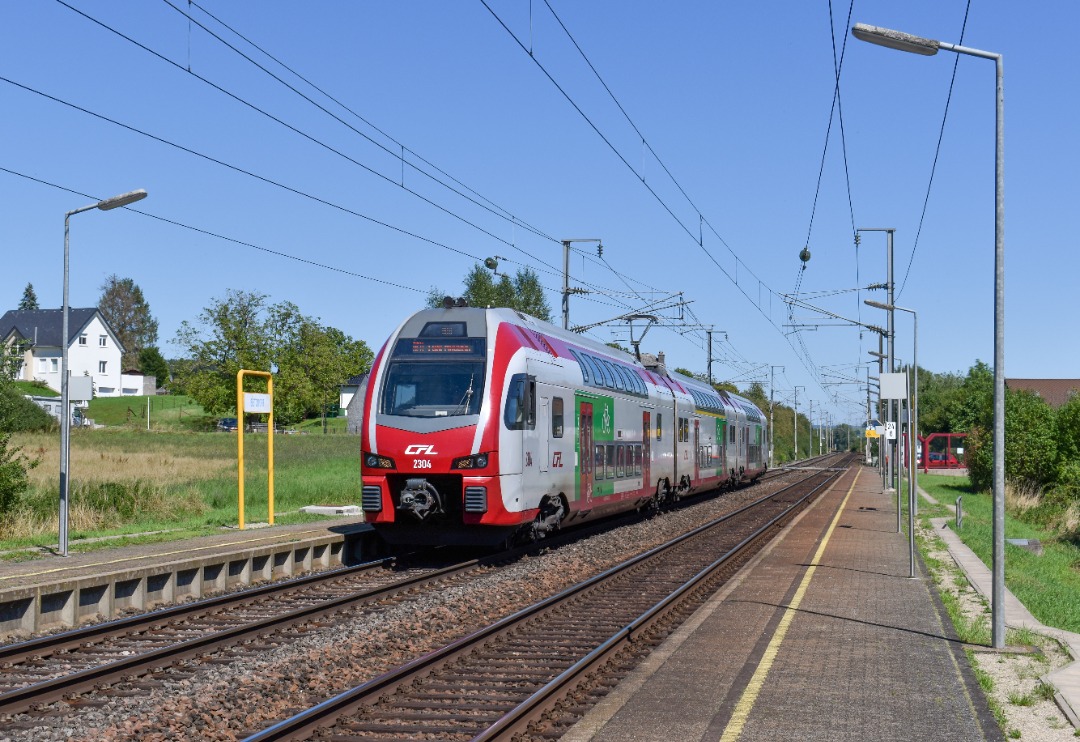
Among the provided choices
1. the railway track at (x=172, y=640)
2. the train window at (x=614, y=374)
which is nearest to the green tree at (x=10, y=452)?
the railway track at (x=172, y=640)

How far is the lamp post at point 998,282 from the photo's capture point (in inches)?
438

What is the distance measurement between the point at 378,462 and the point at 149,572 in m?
4.16

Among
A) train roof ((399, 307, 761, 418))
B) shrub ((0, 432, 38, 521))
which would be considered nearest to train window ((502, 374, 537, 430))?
train roof ((399, 307, 761, 418))

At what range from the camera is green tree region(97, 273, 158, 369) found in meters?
150

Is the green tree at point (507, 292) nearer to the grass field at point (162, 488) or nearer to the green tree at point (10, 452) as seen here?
the grass field at point (162, 488)

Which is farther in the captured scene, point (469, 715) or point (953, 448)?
point (953, 448)

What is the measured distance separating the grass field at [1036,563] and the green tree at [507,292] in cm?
8196

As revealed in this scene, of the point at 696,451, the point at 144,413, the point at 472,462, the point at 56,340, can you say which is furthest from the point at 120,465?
the point at 144,413

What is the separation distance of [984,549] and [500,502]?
1001cm

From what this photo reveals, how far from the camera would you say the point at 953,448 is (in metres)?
94.3

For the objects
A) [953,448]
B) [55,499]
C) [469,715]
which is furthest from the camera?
[953,448]

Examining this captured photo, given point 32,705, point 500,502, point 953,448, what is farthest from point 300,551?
point 953,448

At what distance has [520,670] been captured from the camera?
1074cm

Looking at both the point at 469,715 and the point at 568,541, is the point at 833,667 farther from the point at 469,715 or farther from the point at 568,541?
the point at 568,541
